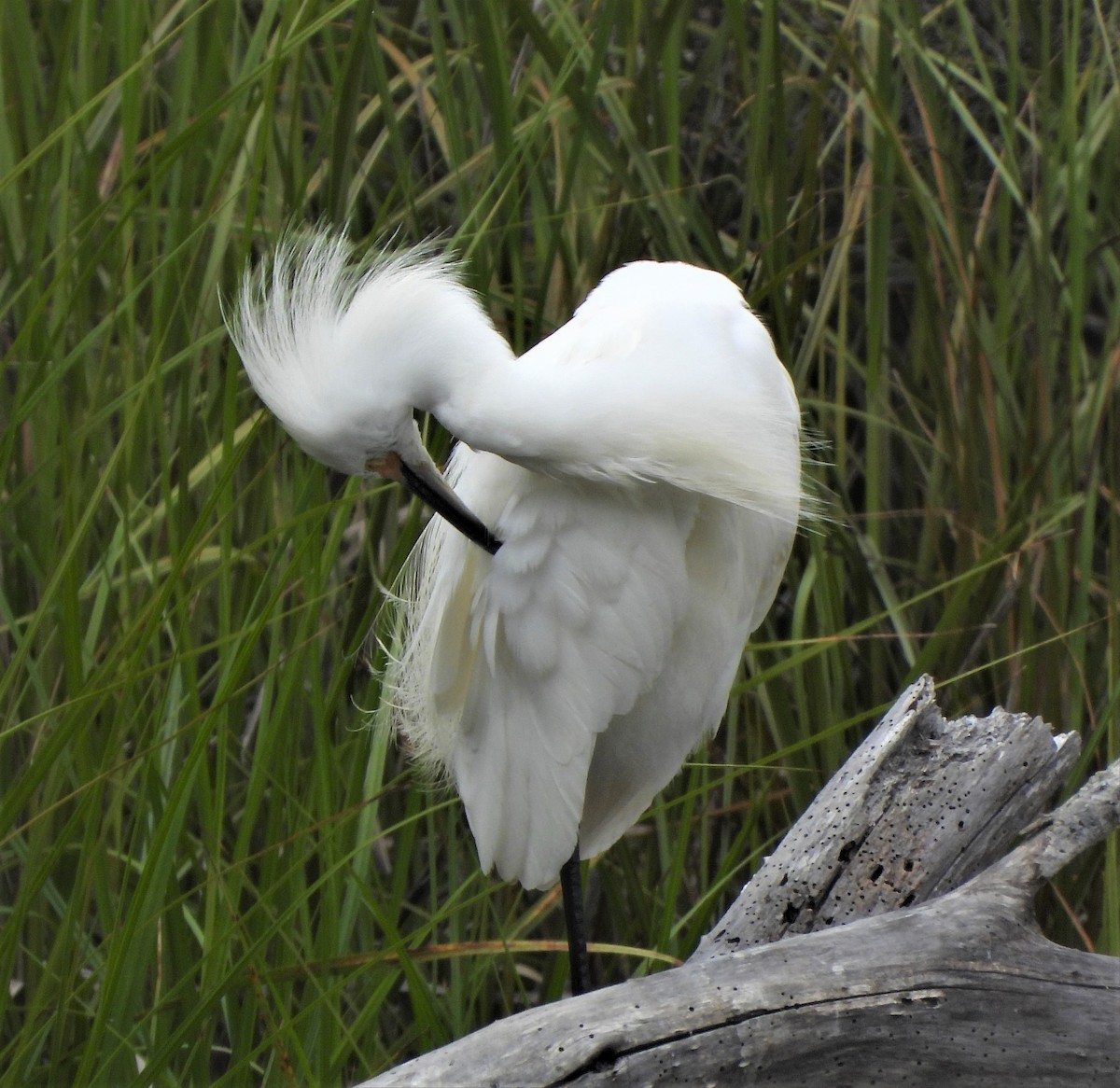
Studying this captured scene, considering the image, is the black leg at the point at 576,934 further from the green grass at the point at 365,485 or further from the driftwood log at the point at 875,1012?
the driftwood log at the point at 875,1012

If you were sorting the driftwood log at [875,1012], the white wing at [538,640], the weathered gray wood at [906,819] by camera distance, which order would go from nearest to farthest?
1. the driftwood log at [875,1012]
2. the weathered gray wood at [906,819]
3. the white wing at [538,640]

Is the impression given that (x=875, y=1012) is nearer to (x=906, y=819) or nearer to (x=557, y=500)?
(x=906, y=819)

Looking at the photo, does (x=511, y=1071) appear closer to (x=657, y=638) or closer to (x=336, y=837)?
(x=336, y=837)

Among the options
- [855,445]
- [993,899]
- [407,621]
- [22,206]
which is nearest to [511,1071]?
[993,899]

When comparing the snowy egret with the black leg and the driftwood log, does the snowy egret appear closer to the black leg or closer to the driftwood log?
the black leg

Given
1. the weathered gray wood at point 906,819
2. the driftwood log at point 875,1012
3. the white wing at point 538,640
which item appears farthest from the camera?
the white wing at point 538,640

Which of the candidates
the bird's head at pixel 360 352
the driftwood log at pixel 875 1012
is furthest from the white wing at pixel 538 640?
the driftwood log at pixel 875 1012

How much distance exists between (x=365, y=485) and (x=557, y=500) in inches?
13.3

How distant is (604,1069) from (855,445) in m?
1.19

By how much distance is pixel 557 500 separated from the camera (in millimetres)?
989

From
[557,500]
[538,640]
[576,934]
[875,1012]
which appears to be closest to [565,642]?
[538,640]

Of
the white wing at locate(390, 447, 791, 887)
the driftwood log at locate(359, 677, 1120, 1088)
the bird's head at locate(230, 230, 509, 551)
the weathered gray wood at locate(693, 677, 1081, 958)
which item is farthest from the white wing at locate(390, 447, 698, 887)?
the driftwood log at locate(359, 677, 1120, 1088)

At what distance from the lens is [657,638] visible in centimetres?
107

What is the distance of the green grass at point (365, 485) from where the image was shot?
2.93 ft
